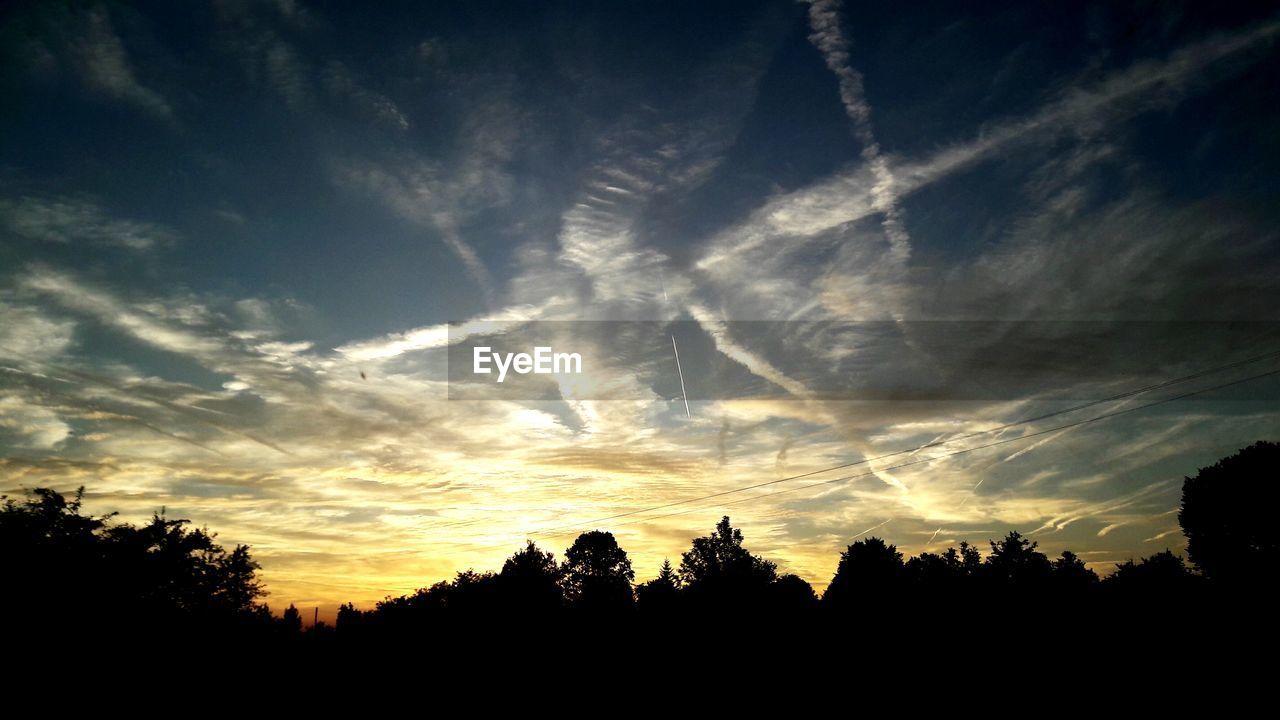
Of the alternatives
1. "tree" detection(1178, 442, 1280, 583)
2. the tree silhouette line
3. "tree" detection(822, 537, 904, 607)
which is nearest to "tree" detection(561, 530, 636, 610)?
the tree silhouette line

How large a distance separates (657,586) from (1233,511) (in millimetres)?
59809

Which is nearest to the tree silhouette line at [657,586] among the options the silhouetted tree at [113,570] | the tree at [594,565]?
the silhouetted tree at [113,570]

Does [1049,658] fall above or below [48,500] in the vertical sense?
below

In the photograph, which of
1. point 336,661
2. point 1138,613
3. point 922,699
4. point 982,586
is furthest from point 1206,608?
point 336,661

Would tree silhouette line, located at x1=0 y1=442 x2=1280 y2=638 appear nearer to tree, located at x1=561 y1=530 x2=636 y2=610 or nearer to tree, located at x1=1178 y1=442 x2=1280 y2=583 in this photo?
tree, located at x1=1178 y1=442 x2=1280 y2=583

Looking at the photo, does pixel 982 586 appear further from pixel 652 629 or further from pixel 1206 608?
pixel 652 629

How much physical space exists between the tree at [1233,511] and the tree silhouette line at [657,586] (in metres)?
0.11

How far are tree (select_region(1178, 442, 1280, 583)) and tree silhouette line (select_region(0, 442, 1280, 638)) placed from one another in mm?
107

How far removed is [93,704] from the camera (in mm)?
26016

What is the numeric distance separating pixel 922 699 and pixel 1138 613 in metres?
9.56

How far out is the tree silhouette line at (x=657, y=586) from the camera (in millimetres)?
23641

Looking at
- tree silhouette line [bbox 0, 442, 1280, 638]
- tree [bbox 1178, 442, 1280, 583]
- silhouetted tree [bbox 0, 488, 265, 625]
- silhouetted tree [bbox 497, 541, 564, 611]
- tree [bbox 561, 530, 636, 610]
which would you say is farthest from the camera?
tree [bbox 561, 530, 636, 610]

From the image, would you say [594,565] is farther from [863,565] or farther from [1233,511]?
[1233,511]

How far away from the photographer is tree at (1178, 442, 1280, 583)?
1991 inches
